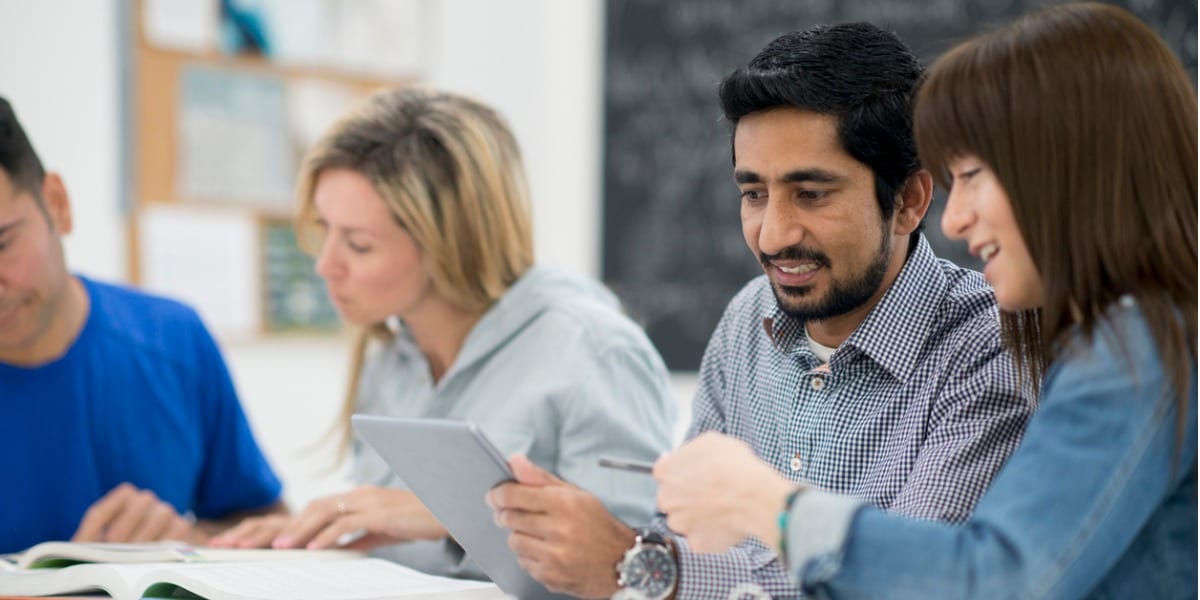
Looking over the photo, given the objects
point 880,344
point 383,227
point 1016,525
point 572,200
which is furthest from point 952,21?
point 1016,525

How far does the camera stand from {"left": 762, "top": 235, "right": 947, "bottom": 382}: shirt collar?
135 cm

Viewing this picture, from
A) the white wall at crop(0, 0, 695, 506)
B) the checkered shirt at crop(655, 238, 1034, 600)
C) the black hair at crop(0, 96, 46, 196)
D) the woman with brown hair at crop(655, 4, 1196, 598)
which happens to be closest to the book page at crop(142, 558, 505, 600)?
the checkered shirt at crop(655, 238, 1034, 600)

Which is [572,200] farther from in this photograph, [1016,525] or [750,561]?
[1016,525]

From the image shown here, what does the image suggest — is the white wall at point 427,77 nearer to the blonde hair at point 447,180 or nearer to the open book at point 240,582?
the blonde hair at point 447,180

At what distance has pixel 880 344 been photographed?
135cm

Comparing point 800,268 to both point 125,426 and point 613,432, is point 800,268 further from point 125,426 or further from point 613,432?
point 125,426

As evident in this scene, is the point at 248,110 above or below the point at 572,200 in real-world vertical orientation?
above

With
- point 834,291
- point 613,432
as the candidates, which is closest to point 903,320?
point 834,291

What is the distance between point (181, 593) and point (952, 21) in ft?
7.78

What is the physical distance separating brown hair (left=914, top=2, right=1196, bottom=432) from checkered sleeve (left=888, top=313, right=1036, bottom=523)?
0.60 feet

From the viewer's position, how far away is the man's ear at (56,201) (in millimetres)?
1960

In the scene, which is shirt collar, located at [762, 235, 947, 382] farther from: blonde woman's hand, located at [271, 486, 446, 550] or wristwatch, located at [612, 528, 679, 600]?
blonde woman's hand, located at [271, 486, 446, 550]

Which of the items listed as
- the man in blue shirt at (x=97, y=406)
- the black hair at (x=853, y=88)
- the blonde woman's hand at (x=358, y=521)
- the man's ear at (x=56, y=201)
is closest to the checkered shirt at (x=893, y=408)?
the black hair at (x=853, y=88)

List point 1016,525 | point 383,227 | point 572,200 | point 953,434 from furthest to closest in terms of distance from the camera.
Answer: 1. point 572,200
2. point 383,227
3. point 953,434
4. point 1016,525
